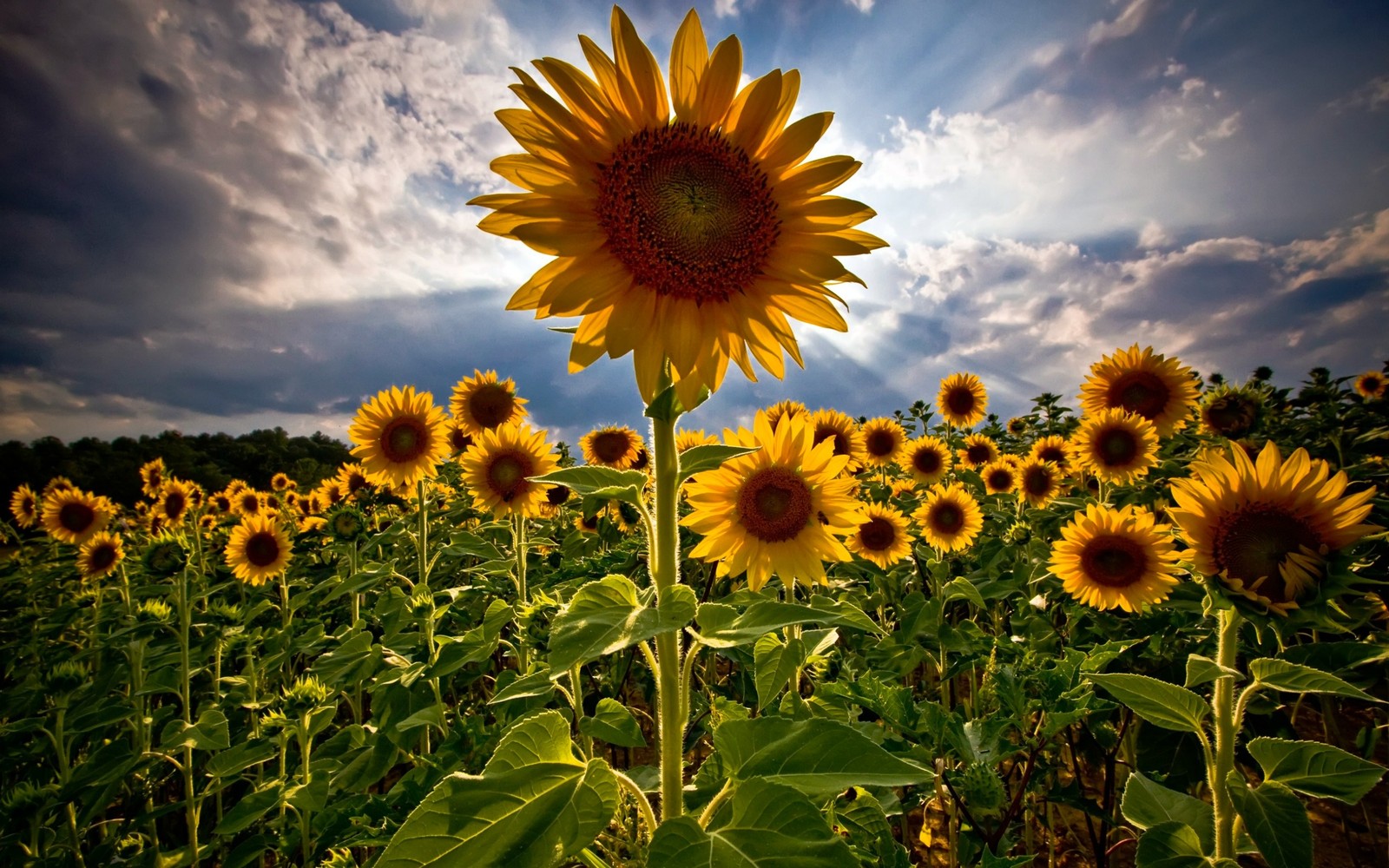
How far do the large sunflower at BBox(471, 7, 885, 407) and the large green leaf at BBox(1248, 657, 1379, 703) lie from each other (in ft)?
5.04

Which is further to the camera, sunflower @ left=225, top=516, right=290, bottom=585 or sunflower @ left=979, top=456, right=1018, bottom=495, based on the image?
sunflower @ left=979, top=456, right=1018, bottom=495

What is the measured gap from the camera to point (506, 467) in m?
4.38

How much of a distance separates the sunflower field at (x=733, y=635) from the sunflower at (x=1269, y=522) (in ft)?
0.03

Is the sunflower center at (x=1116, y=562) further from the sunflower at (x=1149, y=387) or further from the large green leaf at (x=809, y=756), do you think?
the large green leaf at (x=809, y=756)

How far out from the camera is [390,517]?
307 inches

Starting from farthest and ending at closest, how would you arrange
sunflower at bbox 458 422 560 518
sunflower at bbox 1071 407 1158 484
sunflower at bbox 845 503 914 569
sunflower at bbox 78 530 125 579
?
sunflower at bbox 78 530 125 579 < sunflower at bbox 1071 407 1158 484 < sunflower at bbox 845 503 914 569 < sunflower at bbox 458 422 560 518

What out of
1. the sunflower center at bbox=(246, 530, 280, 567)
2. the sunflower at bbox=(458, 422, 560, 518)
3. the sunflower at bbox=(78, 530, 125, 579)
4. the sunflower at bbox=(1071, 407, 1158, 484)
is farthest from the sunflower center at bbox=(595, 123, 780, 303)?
the sunflower at bbox=(78, 530, 125, 579)

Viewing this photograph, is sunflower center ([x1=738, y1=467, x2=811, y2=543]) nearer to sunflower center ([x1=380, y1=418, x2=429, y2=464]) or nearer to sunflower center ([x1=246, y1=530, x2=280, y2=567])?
sunflower center ([x1=380, y1=418, x2=429, y2=464])

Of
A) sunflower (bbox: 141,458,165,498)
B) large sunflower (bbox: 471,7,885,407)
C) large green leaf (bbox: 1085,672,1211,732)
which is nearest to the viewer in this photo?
large sunflower (bbox: 471,7,885,407)

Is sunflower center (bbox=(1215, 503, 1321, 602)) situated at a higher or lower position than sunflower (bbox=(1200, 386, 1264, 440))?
lower

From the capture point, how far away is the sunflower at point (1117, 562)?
11.5ft

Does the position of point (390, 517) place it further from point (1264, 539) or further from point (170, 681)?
point (1264, 539)

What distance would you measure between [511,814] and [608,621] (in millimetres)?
406

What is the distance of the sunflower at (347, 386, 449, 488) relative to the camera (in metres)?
4.77
